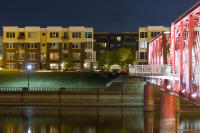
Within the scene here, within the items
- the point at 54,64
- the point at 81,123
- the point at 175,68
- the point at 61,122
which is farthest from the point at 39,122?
the point at 54,64

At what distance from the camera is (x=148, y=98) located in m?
32.3

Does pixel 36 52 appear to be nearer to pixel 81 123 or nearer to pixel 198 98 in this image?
pixel 81 123

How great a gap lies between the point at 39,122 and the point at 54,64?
62.5 m

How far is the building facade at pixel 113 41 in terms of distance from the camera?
386ft

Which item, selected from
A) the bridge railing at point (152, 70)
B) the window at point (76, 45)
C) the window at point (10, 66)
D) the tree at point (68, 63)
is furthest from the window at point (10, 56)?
the bridge railing at point (152, 70)

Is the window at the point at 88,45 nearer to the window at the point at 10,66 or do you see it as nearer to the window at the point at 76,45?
the window at the point at 76,45

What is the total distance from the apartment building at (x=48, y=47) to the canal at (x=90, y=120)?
52.0 m

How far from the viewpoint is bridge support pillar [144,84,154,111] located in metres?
31.4

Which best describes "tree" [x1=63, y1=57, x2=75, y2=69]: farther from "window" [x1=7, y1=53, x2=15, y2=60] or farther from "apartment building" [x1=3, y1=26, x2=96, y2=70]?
"window" [x1=7, y1=53, x2=15, y2=60]

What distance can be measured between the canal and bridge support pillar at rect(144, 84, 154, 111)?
2.32ft

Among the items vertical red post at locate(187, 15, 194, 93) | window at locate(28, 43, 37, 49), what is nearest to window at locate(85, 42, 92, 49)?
window at locate(28, 43, 37, 49)

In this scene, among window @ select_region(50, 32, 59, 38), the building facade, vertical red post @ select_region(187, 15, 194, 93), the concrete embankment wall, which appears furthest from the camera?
the building facade

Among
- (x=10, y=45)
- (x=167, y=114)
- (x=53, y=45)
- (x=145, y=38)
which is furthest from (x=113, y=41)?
(x=167, y=114)

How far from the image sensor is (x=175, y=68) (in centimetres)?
1902
